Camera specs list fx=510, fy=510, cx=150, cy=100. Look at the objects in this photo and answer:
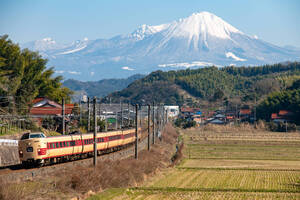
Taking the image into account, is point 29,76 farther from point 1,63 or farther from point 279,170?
point 279,170

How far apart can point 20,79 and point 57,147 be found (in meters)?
38.6

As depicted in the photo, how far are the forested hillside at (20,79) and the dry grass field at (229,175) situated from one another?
25.2 meters

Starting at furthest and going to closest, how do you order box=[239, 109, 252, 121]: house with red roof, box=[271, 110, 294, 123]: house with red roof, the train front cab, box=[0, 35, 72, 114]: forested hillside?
box=[239, 109, 252, 121]: house with red roof < box=[271, 110, 294, 123]: house with red roof < box=[0, 35, 72, 114]: forested hillside < the train front cab

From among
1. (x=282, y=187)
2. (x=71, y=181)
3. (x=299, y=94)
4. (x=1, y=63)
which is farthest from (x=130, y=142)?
(x=299, y=94)

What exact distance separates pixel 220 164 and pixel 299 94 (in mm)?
81056

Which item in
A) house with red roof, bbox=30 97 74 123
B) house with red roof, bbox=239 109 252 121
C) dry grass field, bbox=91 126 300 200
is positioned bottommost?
dry grass field, bbox=91 126 300 200

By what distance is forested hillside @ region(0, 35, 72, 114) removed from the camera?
70625 mm

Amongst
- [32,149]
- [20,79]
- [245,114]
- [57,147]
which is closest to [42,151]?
[32,149]

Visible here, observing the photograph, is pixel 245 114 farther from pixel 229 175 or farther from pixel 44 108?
pixel 229 175

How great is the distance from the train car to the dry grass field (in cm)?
770

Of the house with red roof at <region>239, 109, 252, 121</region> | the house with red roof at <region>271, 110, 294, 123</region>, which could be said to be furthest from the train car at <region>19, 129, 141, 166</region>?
the house with red roof at <region>239, 109, 252, 121</region>

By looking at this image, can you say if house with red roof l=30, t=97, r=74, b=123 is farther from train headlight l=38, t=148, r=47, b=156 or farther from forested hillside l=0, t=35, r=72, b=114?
train headlight l=38, t=148, r=47, b=156

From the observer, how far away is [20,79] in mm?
76438

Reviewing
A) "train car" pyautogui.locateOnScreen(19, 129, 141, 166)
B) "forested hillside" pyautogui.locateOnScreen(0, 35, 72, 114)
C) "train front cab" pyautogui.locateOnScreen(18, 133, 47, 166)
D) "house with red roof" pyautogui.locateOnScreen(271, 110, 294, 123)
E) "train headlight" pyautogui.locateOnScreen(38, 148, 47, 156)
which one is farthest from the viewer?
"house with red roof" pyautogui.locateOnScreen(271, 110, 294, 123)
